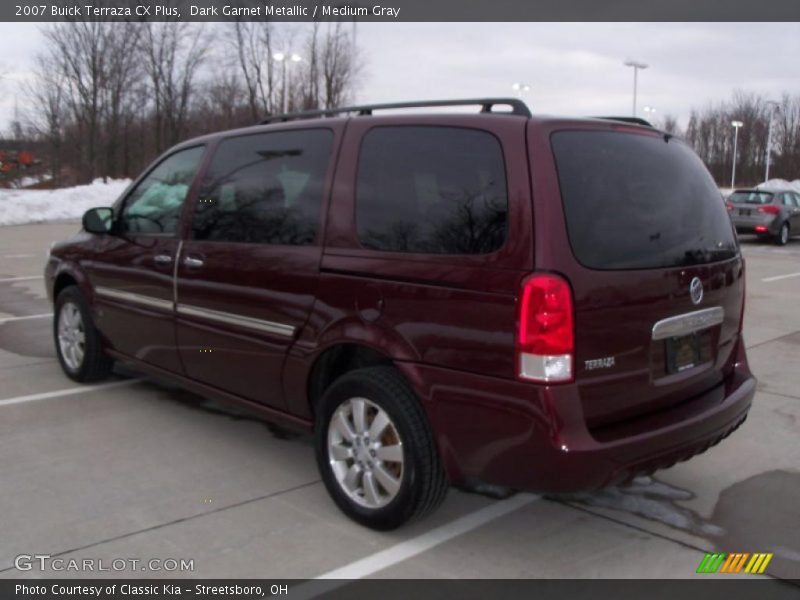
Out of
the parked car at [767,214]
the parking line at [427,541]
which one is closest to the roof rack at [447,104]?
the parking line at [427,541]

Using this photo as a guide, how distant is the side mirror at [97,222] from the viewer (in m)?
5.32

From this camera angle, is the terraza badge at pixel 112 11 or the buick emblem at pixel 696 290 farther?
the terraza badge at pixel 112 11

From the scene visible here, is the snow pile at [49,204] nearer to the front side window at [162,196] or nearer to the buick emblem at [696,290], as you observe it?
the front side window at [162,196]

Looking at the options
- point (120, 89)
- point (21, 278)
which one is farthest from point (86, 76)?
point (21, 278)

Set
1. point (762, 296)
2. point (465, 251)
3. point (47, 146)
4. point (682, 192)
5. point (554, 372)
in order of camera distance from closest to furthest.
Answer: point (554, 372) < point (465, 251) < point (682, 192) < point (762, 296) < point (47, 146)

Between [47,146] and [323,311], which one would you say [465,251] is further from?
[47,146]

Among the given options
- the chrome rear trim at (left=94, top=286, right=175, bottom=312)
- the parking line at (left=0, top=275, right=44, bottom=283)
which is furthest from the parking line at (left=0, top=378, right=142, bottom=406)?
the parking line at (left=0, top=275, right=44, bottom=283)

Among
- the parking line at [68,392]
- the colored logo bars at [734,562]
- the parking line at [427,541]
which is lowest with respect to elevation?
the colored logo bars at [734,562]

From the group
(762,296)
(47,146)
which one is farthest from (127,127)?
(762,296)

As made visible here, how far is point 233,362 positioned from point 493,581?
1.88 metres

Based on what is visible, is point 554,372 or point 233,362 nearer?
point 554,372

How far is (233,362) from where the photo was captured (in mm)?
4254

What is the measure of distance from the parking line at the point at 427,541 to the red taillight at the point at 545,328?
1024mm

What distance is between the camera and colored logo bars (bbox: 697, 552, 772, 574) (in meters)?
3.29
